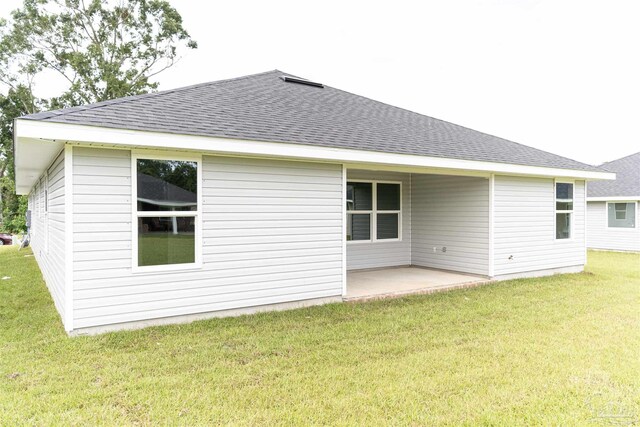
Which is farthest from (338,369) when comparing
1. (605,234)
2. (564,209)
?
(605,234)

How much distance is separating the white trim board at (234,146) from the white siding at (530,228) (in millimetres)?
720

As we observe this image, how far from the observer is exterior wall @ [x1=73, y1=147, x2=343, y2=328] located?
475cm

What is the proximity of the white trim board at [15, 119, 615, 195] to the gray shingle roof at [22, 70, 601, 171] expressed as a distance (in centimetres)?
8

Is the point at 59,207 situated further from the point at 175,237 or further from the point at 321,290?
the point at 321,290

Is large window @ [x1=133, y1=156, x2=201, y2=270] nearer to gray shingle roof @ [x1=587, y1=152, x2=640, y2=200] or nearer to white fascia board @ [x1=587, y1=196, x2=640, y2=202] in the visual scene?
gray shingle roof @ [x1=587, y1=152, x2=640, y2=200]

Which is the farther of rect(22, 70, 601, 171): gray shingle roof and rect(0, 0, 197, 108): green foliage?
rect(0, 0, 197, 108): green foliage

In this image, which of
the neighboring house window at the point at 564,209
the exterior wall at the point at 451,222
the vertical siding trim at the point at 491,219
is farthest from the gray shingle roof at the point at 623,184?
the vertical siding trim at the point at 491,219

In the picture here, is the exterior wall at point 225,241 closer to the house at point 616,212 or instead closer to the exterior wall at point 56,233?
the exterior wall at point 56,233

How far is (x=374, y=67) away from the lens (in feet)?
71.5

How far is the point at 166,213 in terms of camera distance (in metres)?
5.19

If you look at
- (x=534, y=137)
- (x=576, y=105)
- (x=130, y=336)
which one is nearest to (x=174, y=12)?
(x=130, y=336)

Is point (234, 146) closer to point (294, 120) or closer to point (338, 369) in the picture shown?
point (294, 120)


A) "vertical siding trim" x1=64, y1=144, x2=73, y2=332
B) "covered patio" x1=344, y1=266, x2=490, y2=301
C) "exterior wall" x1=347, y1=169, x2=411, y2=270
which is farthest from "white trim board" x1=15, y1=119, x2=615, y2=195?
"covered patio" x1=344, y1=266, x2=490, y2=301

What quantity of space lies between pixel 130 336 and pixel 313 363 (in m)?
2.31
